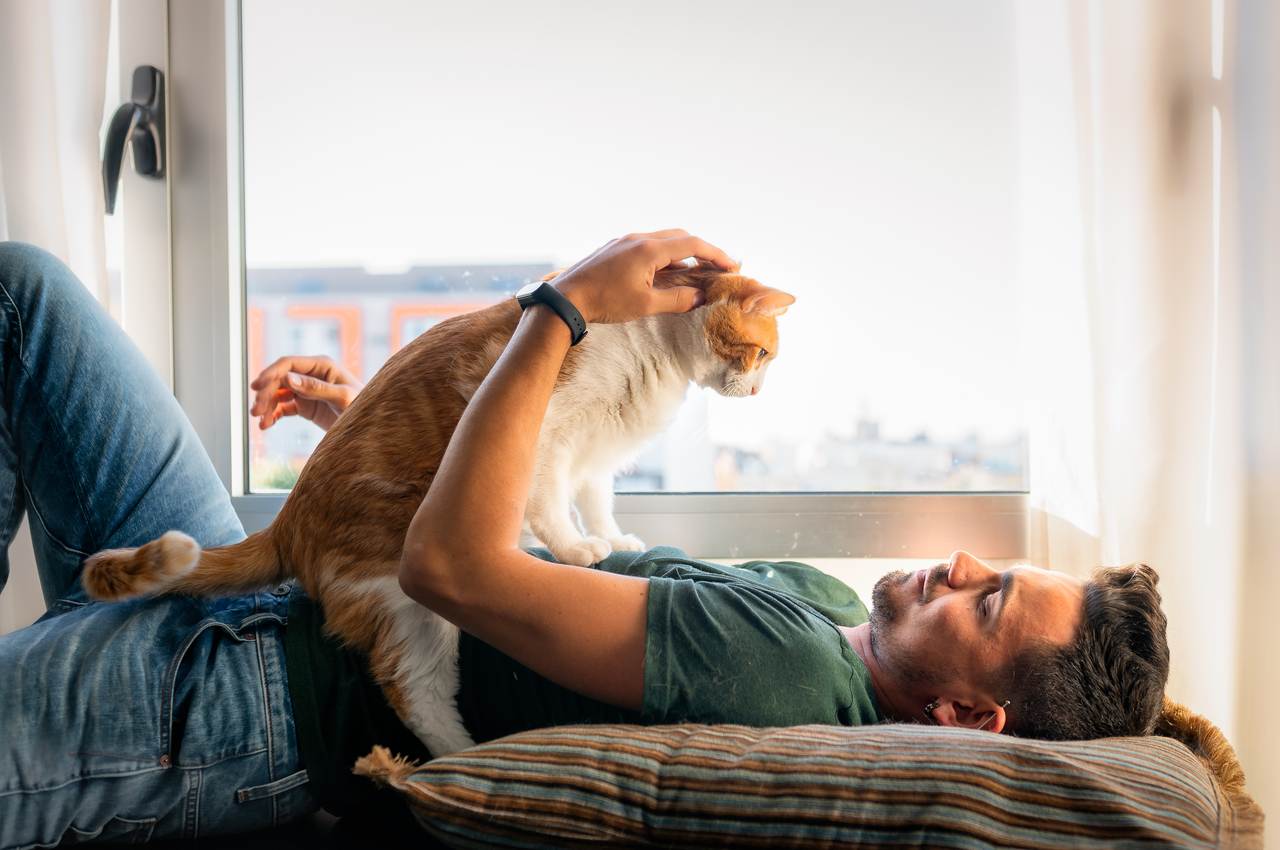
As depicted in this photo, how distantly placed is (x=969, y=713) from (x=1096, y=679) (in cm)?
16

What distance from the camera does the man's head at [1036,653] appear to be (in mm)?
1111


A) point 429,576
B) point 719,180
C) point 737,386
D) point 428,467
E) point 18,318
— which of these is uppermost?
point 719,180

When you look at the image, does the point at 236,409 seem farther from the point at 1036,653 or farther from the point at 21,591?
the point at 1036,653

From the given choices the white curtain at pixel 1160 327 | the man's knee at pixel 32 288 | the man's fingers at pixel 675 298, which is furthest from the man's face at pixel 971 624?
the man's knee at pixel 32 288

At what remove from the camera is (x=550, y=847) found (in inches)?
33.6

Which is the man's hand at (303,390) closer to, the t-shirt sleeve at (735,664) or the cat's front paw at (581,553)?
the cat's front paw at (581,553)

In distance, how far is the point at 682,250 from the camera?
1.23 m

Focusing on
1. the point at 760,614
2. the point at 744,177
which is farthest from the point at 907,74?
the point at 760,614

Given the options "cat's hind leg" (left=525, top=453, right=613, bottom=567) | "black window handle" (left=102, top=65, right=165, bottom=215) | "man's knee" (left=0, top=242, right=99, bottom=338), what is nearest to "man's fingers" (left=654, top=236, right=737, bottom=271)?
"cat's hind leg" (left=525, top=453, right=613, bottom=567)

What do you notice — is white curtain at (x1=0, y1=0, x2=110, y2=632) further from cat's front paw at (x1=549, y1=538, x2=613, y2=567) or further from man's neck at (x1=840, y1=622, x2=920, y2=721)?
man's neck at (x1=840, y1=622, x2=920, y2=721)

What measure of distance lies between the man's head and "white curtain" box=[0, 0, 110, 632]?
1.66 m

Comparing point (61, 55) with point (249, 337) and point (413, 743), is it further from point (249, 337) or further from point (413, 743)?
point (413, 743)

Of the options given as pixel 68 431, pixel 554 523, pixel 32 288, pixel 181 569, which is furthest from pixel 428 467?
pixel 32 288

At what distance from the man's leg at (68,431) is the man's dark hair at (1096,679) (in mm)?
1253
